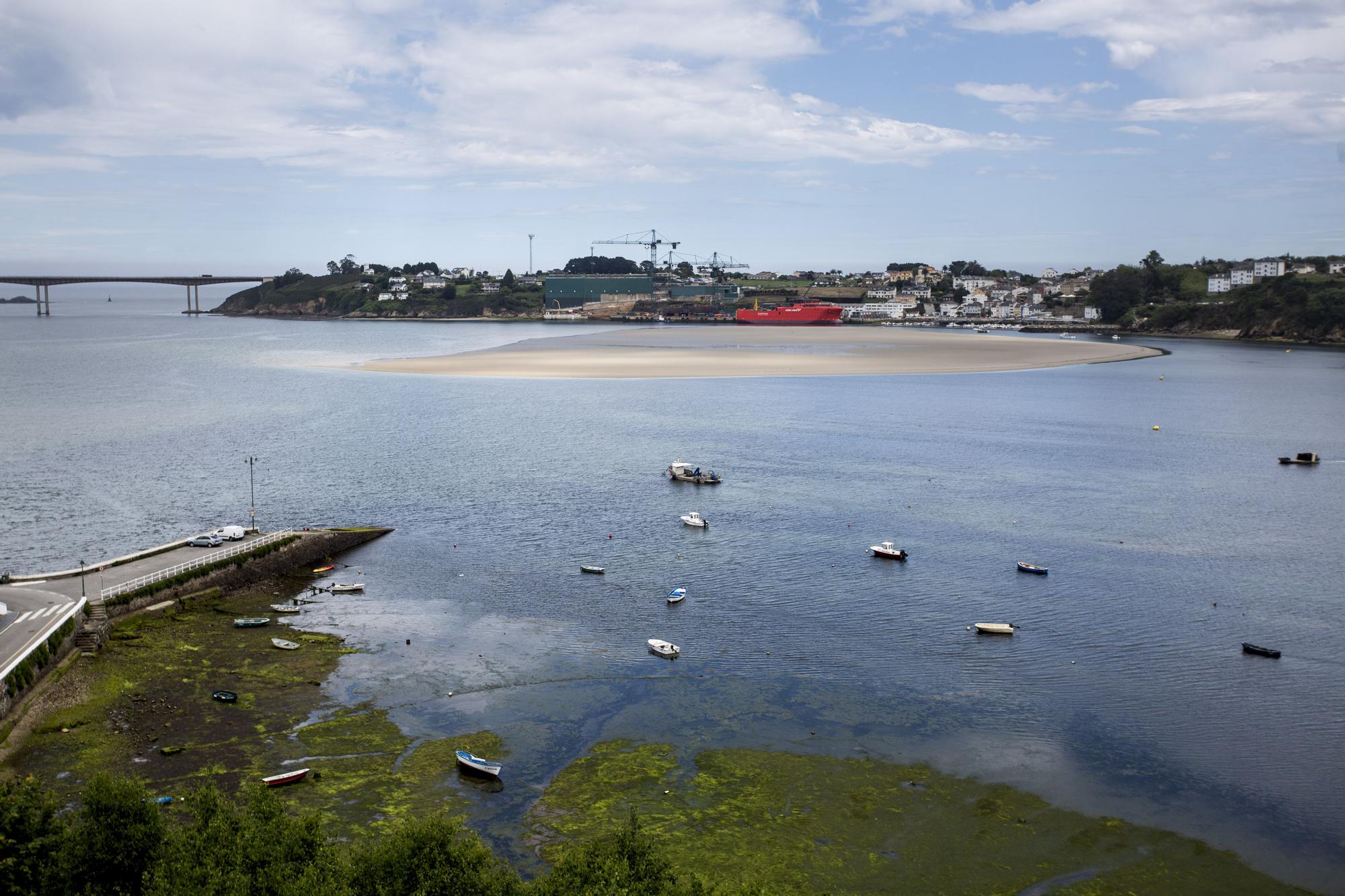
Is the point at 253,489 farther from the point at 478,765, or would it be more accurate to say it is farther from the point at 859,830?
the point at 859,830

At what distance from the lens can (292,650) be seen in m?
34.2

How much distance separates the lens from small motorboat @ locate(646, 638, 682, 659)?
112 ft

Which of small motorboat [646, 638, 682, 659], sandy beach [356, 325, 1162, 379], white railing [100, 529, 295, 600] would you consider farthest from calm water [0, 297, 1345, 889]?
sandy beach [356, 325, 1162, 379]

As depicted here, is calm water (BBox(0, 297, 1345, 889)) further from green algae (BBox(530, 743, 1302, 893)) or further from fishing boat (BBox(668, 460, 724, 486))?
fishing boat (BBox(668, 460, 724, 486))

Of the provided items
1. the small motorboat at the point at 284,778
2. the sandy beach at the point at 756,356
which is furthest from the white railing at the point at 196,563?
the sandy beach at the point at 756,356

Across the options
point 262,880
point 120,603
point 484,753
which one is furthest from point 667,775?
point 120,603

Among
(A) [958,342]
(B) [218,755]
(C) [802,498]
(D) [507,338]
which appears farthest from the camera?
(D) [507,338]

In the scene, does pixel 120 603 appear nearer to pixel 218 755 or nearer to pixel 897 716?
pixel 218 755

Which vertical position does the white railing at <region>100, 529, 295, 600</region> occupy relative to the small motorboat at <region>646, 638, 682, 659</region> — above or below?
above

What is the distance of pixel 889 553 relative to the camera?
151 feet

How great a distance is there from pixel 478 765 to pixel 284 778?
466cm

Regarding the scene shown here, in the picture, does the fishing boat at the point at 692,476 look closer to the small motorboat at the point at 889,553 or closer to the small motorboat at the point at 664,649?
the small motorboat at the point at 889,553

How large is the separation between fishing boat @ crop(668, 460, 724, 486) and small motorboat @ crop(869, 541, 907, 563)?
53.8 feet

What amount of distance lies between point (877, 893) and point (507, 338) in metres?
174
